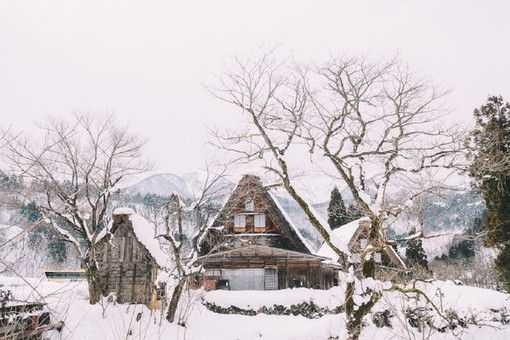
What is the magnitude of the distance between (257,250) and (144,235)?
7152mm

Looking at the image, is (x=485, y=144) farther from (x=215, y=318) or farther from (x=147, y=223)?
(x=147, y=223)

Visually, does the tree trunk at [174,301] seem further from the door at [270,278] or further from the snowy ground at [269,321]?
the door at [270,278]

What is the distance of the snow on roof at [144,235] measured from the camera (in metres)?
23.9

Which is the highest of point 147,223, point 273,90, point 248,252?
point 273,90

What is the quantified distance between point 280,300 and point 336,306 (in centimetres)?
320

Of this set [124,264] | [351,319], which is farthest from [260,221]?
[351,319]

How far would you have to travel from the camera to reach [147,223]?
2650cm

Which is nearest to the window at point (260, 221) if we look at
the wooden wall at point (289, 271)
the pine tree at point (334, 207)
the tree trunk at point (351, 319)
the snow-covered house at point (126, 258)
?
the wooden wall at point (289, 271)

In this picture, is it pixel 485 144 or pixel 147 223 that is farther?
pixel 147 223

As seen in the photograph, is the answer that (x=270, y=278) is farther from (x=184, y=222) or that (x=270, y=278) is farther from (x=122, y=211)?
(x=122, y=211)

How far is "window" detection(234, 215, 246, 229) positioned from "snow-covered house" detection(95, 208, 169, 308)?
575 cm

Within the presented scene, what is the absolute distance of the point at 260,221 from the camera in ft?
90.8

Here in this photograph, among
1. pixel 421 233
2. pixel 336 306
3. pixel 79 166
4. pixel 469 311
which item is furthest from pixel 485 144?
pixel 79 166

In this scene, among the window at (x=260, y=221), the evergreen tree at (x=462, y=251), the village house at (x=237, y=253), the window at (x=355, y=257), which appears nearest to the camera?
the window at (x=355, y=257)
